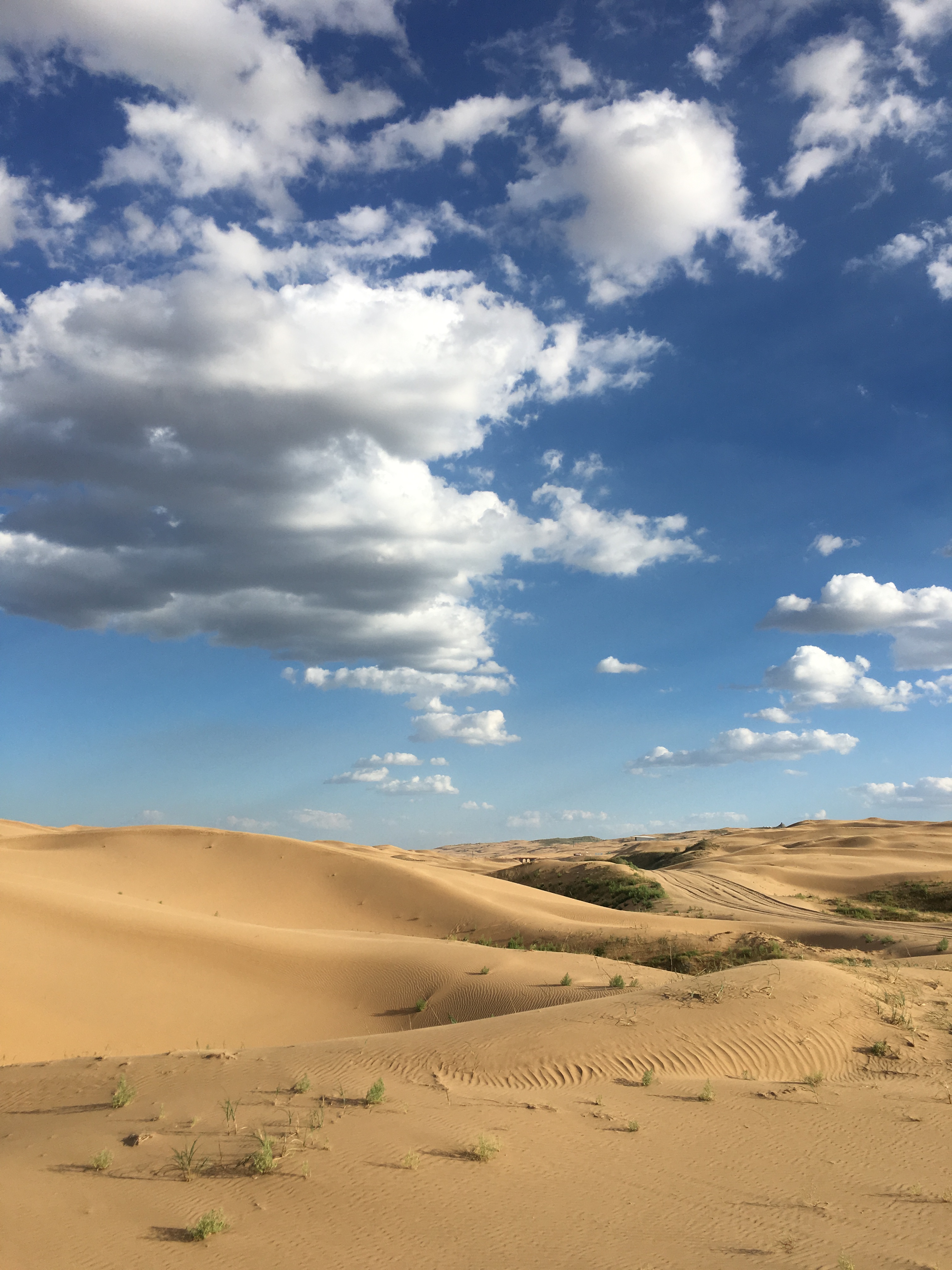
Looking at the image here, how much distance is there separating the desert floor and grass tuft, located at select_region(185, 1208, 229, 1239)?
0.04m

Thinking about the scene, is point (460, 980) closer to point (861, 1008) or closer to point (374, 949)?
point (374, 949)

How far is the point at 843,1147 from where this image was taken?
6.78 metres

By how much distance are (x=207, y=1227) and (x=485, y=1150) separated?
85.6 inches

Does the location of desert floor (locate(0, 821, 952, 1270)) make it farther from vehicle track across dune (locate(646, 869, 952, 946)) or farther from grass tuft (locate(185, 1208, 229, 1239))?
vehicle track across dune (locate(646, 869, 952, 946))

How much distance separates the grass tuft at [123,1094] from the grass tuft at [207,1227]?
277 centimetres

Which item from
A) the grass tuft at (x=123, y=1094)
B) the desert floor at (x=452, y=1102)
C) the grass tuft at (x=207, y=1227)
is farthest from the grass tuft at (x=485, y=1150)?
the grass tuft at (x=123, y=1094)

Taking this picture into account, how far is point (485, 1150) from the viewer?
630cm

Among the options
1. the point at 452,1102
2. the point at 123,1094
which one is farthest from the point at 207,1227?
the point at 123,1094

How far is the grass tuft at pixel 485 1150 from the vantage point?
20.6 ft

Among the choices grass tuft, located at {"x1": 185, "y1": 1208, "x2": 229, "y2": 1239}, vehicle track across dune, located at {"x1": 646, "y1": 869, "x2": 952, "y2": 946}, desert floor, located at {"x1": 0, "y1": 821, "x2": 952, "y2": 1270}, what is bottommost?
vehicle track across dune, located at {"x1": 646, "y1": 869, "x2": 952, "y2": 946}

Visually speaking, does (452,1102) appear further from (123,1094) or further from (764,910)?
(764,910)

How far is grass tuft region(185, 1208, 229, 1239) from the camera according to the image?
5043mm

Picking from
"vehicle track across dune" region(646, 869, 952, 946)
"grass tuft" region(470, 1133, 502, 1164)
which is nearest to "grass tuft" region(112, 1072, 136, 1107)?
"grass tuft" region(470, 1133, 502, 1164)

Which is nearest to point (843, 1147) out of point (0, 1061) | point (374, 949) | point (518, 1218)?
point (518, 1218)
